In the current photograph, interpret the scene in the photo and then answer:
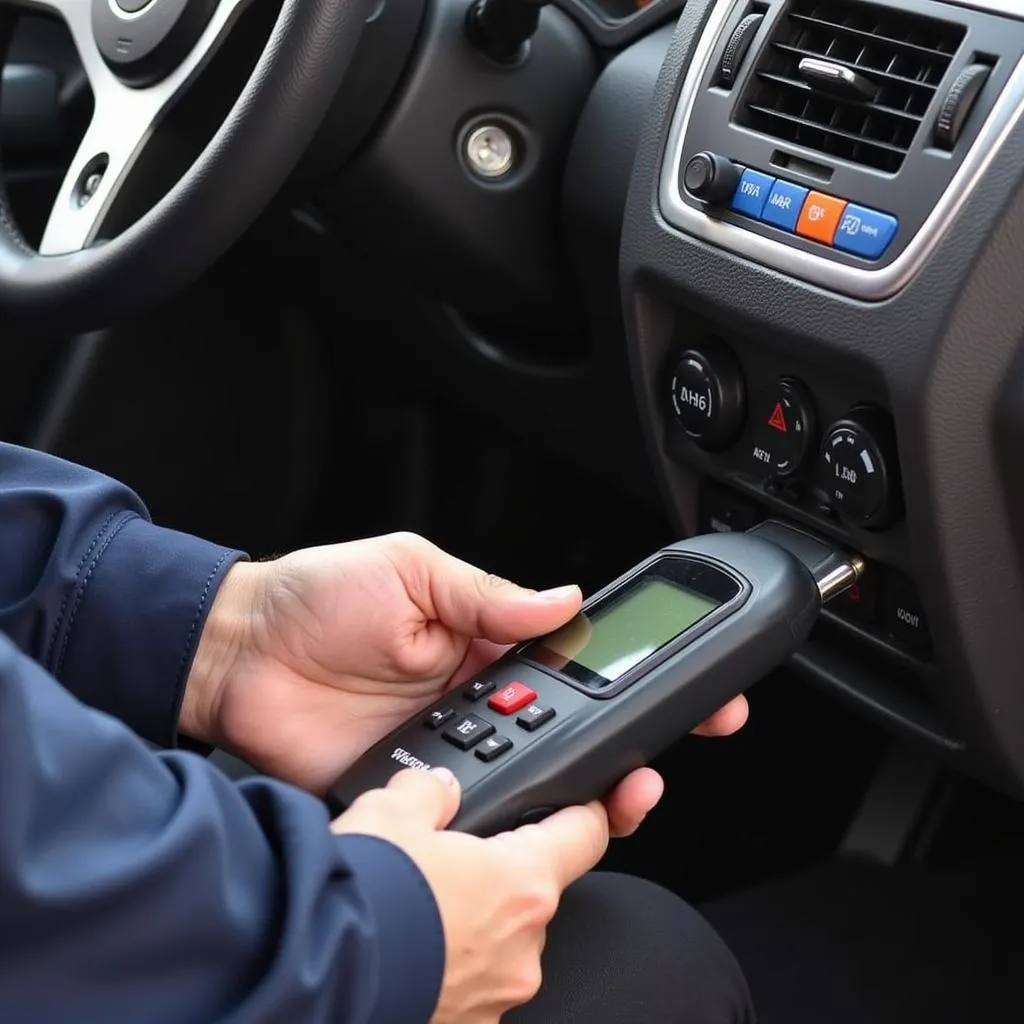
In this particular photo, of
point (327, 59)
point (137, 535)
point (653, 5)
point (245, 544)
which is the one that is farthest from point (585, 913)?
point (245, 544)

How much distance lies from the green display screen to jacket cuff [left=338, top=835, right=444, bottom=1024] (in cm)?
17

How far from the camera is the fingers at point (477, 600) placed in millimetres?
729

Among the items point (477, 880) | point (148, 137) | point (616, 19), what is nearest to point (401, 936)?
point (477, 880)

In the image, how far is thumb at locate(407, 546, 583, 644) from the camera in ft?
2.39

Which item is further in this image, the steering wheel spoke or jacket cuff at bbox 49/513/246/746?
the steering wheel spoke

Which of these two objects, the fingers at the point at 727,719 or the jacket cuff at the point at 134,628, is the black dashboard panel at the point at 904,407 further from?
the jacket cuff at the point at 134,628

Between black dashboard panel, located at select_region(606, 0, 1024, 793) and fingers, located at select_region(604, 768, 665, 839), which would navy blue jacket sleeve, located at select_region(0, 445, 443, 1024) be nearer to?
fingers, located at select_region(604, 768, 665, 839)

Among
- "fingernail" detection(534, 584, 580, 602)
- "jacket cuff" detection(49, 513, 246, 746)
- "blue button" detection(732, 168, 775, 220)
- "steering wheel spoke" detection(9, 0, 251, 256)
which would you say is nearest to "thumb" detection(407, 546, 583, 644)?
"fingernail" detection(534, 584, 580, 602)

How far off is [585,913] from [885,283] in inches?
11.8

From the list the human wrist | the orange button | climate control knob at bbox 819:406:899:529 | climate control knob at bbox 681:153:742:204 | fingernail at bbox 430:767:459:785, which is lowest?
the human wrist

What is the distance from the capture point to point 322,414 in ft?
4.63

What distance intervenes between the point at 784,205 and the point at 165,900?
0.46m

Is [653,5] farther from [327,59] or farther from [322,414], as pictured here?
[322,414]

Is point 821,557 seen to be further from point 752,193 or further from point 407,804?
point 407,804
